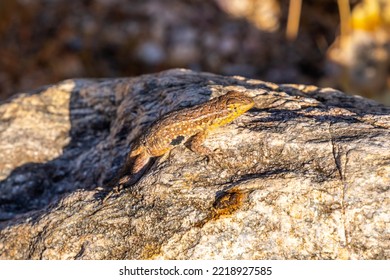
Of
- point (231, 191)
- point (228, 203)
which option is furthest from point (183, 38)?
point (228, 203)

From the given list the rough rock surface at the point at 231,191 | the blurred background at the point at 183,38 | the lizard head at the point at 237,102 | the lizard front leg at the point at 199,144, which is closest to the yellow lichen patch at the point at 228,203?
the rough rock surface at the point at 231,191

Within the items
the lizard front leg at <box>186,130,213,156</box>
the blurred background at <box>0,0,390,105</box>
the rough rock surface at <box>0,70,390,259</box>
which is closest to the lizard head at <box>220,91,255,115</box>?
the rough rock surface at <box>0,70,390,259</box>

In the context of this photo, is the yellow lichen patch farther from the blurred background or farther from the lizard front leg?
the blurred background

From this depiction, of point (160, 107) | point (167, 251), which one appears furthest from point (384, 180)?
point (160, 107)

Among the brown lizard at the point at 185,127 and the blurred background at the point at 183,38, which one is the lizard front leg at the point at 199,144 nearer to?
the brown lizard at the point at 185,127

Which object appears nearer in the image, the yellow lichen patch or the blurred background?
the yellow lichen patch

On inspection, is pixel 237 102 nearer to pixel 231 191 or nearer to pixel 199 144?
pixel 199 144

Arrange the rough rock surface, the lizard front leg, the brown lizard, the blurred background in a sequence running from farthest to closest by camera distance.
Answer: the blurred background, the brown lizard, the lizard front leg, the rough rock surface

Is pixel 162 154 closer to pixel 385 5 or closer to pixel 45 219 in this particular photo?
pixel 45 219
